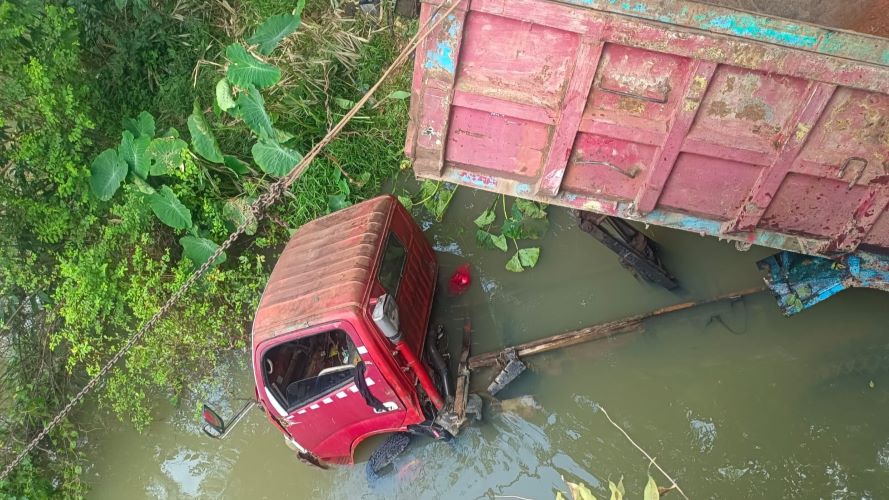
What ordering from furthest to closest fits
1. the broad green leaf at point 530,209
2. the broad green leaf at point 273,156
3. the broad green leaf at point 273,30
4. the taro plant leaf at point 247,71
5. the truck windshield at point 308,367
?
the broad green leaf at point 530,209
the broad green leaf at point 273,156
the broad green leaf at point 273,30
the taro plant leaf at point 247,71
the truck windshield at point 308,367

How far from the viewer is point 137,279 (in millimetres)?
5047

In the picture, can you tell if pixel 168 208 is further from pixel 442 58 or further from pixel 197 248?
pixel 442 58

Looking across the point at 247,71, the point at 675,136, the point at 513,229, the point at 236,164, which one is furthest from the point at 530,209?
the point at 236,164

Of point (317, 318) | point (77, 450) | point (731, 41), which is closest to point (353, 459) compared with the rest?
point (317, 318)

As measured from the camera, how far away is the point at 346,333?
152 inches

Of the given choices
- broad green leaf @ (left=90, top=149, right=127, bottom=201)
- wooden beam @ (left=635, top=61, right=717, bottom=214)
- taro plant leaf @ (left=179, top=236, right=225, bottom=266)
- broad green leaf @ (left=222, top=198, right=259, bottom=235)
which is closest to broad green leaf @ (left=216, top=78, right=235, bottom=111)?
broad green leaf @ (left=222, top=198, right=259, bottom=235)

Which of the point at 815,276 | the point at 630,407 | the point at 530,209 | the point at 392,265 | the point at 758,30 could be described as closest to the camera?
the point at 758,30

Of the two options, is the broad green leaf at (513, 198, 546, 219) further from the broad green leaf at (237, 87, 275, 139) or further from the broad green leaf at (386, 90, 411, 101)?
the broad green leaf at (237, 87, 275, 139)

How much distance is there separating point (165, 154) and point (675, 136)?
426 centimetres

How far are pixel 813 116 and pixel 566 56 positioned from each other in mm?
1274

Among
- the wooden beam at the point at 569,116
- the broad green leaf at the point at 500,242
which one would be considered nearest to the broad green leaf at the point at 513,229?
the broad green leaf at the point at 500,242

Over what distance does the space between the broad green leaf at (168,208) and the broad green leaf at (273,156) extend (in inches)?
32.5

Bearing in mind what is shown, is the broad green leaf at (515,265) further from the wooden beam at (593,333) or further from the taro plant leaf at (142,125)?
the taro plant leaf at (142,125)

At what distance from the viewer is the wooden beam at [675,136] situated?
2847 mm
